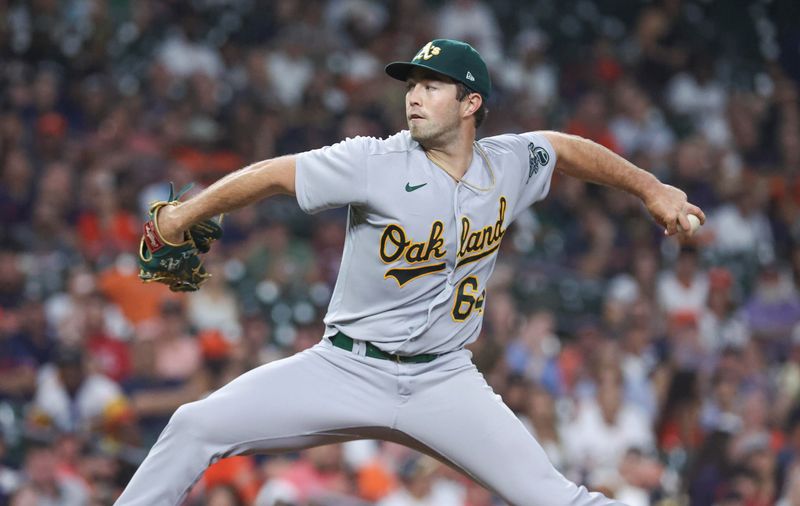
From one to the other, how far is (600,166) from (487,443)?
1.08 m

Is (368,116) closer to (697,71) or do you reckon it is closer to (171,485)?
(697,71)

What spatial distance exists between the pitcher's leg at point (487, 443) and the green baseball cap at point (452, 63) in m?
1.00

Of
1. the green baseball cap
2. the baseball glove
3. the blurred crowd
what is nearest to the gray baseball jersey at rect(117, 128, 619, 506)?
the green baseball cap

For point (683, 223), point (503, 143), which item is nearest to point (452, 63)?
point (503, 143)

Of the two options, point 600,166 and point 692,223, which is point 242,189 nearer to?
point 600,166

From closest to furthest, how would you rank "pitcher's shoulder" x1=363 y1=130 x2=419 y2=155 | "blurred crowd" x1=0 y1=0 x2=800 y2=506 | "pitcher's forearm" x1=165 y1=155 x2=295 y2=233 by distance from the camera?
"pitcher's forearm" x1=165 y1=155 x2=295 y2=233
"pitcher's shoulder" x1=363 y1=130 x2=419 y2=155
"blurred crowd" x1=0 y1=0 x2=800 y2=506

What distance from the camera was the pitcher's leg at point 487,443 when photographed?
3.69 metres

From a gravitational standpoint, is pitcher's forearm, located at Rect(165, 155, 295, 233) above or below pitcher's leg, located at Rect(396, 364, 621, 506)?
above

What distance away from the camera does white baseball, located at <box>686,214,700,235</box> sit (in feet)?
12.9

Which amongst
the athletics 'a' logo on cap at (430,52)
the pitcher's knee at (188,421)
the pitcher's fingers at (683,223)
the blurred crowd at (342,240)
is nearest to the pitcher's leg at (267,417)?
the pitcher's knee at (188,421)

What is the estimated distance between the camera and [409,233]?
3.75m

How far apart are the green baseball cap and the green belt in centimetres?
90

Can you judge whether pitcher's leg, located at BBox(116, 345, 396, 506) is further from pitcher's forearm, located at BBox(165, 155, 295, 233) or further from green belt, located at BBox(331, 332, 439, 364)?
pitcher's forearm, located at BBox(165, 155, 295, 233)

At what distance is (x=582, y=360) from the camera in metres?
8.28
